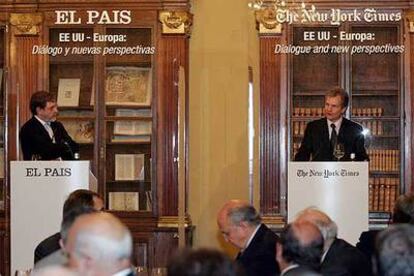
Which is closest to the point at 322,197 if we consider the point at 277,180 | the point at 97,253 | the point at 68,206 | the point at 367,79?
the point at 277,180

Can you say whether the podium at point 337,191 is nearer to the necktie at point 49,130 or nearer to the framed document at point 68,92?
the necktie at point 49,130

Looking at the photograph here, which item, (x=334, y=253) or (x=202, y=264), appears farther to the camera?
(x=334, y=253)

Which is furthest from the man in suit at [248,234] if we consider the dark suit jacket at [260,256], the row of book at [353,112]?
the row of book at [353,112]

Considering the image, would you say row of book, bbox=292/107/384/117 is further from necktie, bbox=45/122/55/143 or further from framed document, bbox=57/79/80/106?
necktie, bbox=45/122/55/143

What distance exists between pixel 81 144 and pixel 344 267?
177 inches

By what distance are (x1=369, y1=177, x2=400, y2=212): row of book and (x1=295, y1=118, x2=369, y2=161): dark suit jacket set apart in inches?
41.1

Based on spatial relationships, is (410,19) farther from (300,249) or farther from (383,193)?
(300,249)

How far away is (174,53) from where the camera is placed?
29.6 feet

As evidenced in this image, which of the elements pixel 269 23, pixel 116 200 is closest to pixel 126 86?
pixel 116 200

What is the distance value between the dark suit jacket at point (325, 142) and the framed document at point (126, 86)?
1776 millimetres

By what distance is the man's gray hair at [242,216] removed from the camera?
5719 millimetres

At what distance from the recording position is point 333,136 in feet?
26.4

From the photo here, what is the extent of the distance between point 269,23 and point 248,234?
144 inches

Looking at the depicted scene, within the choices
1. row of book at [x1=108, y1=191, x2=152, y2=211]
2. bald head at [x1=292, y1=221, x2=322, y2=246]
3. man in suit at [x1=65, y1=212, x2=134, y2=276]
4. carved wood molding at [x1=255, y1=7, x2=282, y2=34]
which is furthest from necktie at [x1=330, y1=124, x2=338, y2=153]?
man in suit at [x1=65, y1=212, x2=134, y2=276]
